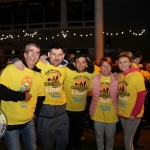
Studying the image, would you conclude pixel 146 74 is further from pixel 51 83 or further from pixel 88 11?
pixel 88 11

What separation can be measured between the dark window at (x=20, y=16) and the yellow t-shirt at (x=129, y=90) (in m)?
17.6

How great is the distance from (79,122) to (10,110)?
5.81ft

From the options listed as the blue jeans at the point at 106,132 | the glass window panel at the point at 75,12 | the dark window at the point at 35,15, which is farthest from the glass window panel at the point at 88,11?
the blue jeans at the point at 106,132

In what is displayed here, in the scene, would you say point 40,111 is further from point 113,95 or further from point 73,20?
point 73,20

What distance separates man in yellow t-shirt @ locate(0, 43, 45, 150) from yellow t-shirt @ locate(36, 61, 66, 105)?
362mm

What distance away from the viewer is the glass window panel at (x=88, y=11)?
61.8ft

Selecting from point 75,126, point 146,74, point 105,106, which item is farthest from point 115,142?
point 146,74

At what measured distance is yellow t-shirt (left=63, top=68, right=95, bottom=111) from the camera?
14.3 ft

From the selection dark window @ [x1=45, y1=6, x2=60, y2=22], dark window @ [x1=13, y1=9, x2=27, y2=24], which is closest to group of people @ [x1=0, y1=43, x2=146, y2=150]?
dark window @ [x1=45, y1=6, x2=60, y2=22]

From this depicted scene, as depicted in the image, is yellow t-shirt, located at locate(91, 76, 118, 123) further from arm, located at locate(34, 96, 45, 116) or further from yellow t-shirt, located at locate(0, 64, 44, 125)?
yellow t-shirt, located at locate(0, 64, 44, 125)

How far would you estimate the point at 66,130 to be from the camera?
4055 mm

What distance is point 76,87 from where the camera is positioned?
4363mm

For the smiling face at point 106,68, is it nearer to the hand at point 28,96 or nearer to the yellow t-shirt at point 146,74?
the hand at point 28,96

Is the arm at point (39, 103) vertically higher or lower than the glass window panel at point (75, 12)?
lower
